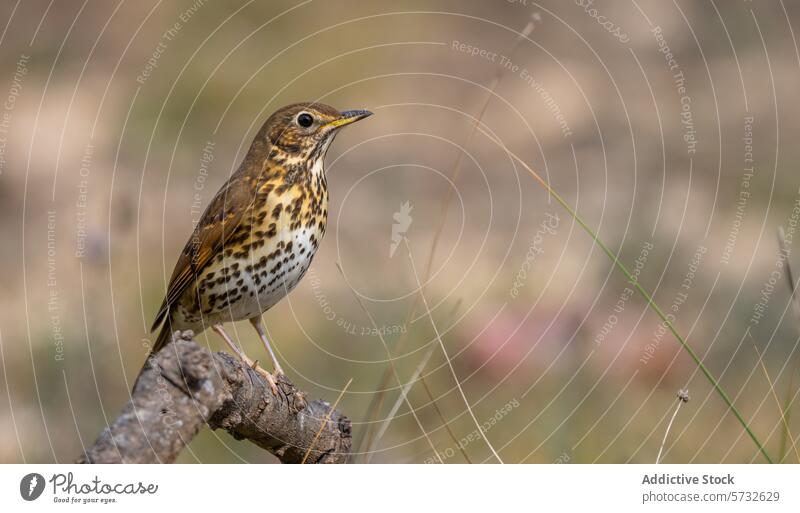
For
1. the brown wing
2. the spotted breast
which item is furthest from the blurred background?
the spotted breast

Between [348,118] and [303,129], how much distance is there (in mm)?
340

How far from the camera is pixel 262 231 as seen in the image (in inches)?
194

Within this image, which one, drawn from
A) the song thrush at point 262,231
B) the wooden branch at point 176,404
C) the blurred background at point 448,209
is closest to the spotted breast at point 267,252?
the song thrush at point 262,231

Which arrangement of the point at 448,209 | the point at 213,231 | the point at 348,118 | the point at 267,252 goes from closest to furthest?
the point at 267,252 < the point at 348,118 < the point at 213,231 < the point at 448,209

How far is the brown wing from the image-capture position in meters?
5.05

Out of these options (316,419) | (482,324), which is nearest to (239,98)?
(482,324)

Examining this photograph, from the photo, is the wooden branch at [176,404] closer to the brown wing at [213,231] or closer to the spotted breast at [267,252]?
the spotted breast at [267,252]

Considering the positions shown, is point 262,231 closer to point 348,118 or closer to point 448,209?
point 348,118

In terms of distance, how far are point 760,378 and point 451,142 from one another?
5336mm

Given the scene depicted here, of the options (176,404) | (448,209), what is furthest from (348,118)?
(448,209)

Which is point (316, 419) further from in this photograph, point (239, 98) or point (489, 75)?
point (489, 75)

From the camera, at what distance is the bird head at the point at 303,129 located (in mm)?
5125

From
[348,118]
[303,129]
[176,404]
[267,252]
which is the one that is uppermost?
[348,118]

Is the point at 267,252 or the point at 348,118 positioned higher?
the point at 348,118
